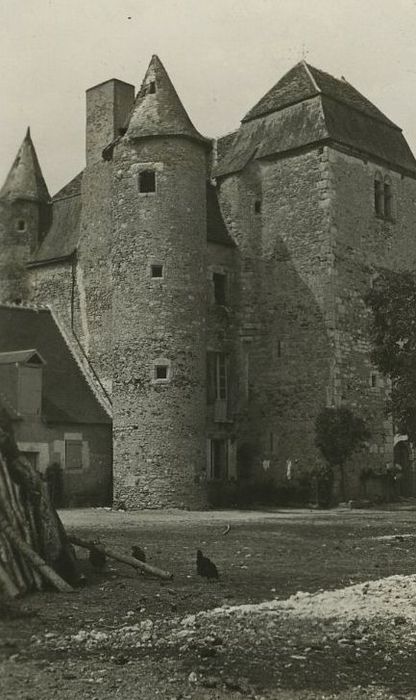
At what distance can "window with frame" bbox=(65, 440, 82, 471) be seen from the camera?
95.4 feet

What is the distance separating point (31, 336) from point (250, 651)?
26214 mm

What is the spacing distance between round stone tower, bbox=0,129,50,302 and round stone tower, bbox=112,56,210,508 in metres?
8.42

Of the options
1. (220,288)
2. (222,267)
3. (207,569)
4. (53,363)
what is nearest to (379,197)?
(222,267)

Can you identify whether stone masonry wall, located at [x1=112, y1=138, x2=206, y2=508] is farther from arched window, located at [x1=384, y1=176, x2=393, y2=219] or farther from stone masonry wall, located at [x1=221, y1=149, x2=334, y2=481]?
arched window, located at [x1=384, y1=176, x2=393, y2=219]

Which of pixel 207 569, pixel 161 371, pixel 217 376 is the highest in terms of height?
pixel 217 376

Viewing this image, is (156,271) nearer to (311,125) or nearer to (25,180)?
(311,125)

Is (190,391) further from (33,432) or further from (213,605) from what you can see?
(213,605)

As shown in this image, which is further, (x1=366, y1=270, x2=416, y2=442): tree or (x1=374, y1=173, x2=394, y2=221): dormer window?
(x1=374, y1=173, x2=394, y2=221): dormer window

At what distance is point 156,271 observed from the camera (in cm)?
2875

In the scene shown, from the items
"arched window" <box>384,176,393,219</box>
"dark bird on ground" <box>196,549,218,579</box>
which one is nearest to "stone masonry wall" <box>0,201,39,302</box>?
"arched window" <box>384,176,393,219</box>

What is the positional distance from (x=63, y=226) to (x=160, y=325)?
1005cm

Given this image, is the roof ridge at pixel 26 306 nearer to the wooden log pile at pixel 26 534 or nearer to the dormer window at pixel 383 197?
the dormer window at pixel 383 197

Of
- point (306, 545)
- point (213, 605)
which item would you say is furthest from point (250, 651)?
point (306, 545)

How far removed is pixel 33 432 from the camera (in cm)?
2820
